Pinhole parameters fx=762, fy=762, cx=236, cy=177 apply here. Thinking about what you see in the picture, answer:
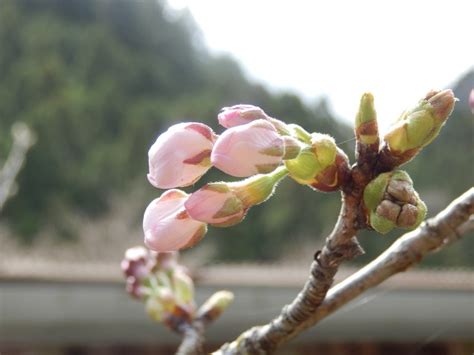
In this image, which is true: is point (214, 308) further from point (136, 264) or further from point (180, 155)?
point (180, 155)

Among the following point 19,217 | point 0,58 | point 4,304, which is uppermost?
point 0,58

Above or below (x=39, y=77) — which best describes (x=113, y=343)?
below

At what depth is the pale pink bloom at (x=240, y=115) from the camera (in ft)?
1.28

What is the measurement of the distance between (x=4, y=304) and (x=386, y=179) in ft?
5.55

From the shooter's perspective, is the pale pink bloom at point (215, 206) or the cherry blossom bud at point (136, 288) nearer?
the pale pink bloom at point (215, 206)

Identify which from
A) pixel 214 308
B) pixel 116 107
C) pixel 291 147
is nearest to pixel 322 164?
pixel 291 147

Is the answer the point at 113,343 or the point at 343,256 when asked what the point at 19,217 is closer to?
the point at 113,343

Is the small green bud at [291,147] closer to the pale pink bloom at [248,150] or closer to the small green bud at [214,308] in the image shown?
the pale pink bloom at [248,150]

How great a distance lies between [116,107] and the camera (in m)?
10.2

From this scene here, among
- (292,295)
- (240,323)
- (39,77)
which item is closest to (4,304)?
(240,323)

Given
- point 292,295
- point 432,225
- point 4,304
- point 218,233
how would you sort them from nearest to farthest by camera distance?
point 432,225
point 4,304
point 292,295
point 218,233

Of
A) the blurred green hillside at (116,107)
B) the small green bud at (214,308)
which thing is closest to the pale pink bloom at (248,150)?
the small green bud at (214,308)

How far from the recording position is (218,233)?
7.61 metres

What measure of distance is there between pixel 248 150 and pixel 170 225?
65mm
